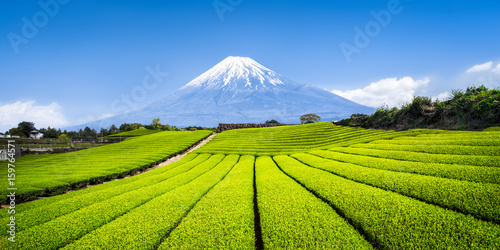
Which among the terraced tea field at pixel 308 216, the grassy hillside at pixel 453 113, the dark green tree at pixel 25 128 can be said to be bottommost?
the terraced tea field at pixel 308 216

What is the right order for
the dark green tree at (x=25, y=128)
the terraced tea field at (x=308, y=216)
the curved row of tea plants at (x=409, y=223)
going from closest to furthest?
the curved row of tea plants at (x=409, y=223) < the terraced tea field at (x=308, y=216) < the dark green tree at (x=25, y=128)

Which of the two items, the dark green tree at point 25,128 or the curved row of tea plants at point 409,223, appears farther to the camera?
the dark green tree at point 25,128

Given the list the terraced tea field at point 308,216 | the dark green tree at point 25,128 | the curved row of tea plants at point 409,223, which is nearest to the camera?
the curved row of tea plants at point 409,223

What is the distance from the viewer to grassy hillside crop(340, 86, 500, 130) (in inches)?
538

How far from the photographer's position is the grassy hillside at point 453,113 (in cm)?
1366

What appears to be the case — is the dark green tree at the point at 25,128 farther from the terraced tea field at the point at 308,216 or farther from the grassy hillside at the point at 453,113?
the grassy hillside at the point at 453,113

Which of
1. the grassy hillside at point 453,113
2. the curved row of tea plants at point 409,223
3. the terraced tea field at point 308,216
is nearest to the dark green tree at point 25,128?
the terraced tea field at point 308,216

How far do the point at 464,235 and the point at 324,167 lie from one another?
6026mm

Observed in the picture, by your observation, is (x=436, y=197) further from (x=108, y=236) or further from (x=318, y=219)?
(x=108, y=236)

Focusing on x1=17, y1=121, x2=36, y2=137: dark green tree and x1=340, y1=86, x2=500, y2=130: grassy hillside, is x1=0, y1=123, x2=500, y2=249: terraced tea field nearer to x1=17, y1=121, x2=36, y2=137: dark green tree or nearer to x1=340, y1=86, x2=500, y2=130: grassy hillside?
x1=340, y1=86, x2=500, y2=130: grassy hillside

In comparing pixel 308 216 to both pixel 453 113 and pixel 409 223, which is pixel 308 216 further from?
pixel 453 113

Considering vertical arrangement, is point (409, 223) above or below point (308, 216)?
above

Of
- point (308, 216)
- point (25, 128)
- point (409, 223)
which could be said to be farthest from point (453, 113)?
point (25, 128)

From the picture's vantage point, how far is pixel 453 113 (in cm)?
Answer: 1638
